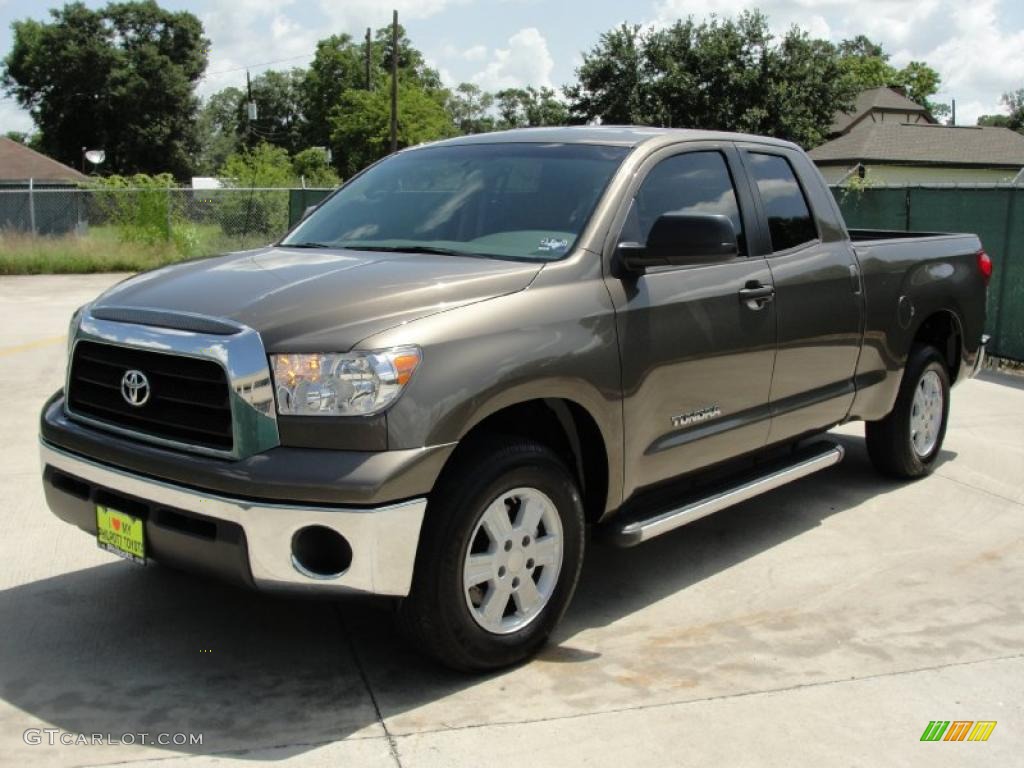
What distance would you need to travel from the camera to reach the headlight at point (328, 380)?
3.45 metres

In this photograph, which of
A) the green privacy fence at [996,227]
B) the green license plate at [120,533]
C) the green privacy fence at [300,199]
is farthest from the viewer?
the green privacy fence at [300,199]

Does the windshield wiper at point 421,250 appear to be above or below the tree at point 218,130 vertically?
below

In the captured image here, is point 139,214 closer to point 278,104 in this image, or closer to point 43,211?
point 43,211

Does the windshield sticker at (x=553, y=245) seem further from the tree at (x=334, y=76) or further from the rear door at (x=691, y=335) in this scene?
the tree at (x=334, y=76)

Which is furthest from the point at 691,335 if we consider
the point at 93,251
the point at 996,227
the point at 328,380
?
the point at 93,251

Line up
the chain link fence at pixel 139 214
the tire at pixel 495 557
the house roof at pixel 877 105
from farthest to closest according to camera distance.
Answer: the house roof at pixel 877 105 → the chain link fence at pixel 139 214 → the tire at pixel 495 557

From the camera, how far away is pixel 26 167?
47.6 m

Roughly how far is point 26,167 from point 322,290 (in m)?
49.0

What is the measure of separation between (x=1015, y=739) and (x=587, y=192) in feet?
8.18

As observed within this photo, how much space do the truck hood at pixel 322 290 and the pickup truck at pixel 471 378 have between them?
0.04ft

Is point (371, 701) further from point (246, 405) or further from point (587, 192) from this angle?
point (587, 192)

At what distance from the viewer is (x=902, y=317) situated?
6.14 m

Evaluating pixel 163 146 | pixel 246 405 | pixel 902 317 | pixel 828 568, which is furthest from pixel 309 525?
pixel 163 146

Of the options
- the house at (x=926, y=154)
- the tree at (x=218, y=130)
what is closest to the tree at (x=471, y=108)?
the tree at (x=218, y=130)
